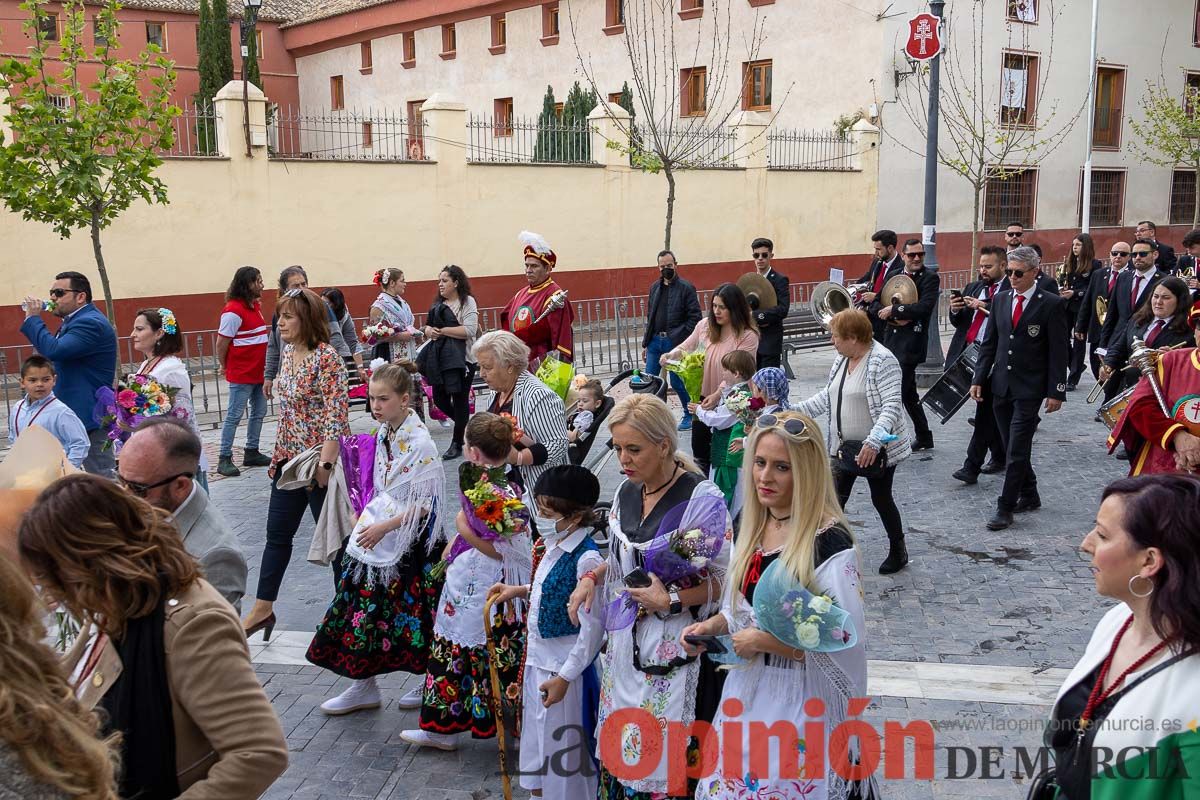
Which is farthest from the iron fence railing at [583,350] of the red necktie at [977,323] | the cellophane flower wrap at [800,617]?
the cellophane flower wrap at [800,617]

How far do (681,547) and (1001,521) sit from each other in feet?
16.6

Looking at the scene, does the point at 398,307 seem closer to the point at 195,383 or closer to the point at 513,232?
the point at 195,383

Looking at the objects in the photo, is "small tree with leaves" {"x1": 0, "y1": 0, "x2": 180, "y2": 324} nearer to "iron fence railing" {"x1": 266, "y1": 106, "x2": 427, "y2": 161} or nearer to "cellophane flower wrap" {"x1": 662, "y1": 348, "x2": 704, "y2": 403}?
"iron fence railing" {"x1": 266, "y1": 106, "x2": 427, "y2": 161}

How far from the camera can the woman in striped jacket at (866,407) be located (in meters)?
6.90

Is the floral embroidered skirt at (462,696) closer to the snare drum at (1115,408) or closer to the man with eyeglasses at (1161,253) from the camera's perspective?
the snare drum at (1115,408)

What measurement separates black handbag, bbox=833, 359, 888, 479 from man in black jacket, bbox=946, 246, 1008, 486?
2.15m

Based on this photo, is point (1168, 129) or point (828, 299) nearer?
point (828, 299)

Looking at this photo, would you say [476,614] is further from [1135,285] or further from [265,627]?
[1135,285]

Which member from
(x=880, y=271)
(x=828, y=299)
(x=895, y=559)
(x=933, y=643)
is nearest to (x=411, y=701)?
(x=933, y=643)

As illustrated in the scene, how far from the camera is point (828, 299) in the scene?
36.9 feet

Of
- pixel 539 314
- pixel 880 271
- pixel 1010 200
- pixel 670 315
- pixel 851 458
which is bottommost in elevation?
pixel 851 458

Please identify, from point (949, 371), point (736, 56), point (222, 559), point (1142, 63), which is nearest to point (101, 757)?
→ point (222, 559)

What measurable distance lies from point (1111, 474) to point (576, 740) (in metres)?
6.99

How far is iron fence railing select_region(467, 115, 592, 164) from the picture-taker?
2116 cm
